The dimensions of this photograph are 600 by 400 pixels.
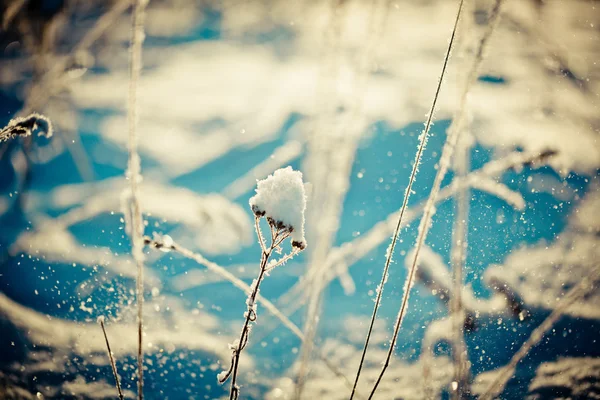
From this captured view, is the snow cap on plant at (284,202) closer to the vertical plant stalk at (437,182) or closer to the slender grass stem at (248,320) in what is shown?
the slender grass stem at (248,320)

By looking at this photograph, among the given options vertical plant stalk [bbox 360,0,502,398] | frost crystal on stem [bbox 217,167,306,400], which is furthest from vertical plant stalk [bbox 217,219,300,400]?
vertical plant stalk [bbox 360,0,502,398]

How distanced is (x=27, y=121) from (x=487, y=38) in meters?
1.93

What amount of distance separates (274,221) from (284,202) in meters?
0.06

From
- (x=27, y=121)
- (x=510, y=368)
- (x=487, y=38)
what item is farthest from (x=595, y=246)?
(x=27, y=121)

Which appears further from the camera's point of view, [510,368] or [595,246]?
[595,246]

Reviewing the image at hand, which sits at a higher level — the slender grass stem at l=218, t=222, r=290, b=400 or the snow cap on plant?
the snow cap on plant

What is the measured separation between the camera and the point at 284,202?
76cm

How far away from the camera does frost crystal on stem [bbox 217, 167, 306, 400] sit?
655 mm

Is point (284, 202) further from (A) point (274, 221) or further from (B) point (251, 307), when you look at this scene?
(B) point (251, 307)

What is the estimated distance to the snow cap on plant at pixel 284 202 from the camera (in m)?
0.72

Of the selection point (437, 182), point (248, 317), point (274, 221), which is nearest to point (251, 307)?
point (248, 317)

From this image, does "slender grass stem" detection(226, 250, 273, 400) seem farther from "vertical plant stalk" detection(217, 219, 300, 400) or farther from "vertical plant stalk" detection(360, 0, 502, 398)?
"vertical plant stalk" detection(360, 0, 502, 398)

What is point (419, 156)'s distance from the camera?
0.86 meters

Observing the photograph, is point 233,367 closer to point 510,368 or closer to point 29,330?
point 510,368
